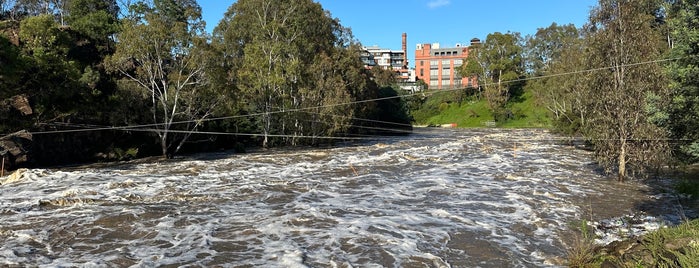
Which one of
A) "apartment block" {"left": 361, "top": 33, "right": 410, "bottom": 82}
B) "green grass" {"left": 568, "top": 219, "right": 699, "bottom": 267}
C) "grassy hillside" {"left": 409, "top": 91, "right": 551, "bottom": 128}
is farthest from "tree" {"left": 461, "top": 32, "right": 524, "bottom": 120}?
"green grass" {"left": 568, "top": 219, "right": 699, "bottom": 267}

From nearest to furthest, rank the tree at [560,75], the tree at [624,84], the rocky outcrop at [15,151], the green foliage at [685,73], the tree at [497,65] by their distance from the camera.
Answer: the green foliage at [685,73] → the tree at [624,84] → the rocky outcrop at [15,151] → the tree at [560,75] → the tree at [497,65]

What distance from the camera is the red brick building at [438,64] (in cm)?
10619

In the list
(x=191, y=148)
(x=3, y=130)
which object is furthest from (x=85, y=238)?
(x=191, y=148)

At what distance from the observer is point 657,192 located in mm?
15930

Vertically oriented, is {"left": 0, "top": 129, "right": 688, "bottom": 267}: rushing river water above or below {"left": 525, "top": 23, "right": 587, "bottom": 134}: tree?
below

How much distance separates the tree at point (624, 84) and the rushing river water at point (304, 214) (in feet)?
4.51

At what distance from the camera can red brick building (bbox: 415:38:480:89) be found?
348 feet

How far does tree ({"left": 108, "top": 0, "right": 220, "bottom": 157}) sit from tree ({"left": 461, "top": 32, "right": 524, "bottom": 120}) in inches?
1941

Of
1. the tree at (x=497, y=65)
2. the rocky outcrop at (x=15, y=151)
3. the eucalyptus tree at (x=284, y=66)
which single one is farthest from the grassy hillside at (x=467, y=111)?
the rocky outcrop at (x=15, y=151)

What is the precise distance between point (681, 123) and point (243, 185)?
1428cm

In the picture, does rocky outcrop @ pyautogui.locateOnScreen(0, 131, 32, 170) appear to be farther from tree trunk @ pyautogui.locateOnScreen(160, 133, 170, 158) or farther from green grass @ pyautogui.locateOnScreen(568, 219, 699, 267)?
green grass @ pyautogui.locateOnScreen(568, 219, 699, 267)

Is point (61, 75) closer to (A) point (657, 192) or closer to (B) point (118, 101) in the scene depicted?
(B) point (118, 101)

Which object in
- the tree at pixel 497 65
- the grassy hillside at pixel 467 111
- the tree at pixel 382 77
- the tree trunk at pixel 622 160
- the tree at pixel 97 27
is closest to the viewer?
the tree trunk at pixel 622 160

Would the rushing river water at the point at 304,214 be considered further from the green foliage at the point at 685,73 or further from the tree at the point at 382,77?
the tree at the point at 382,77
